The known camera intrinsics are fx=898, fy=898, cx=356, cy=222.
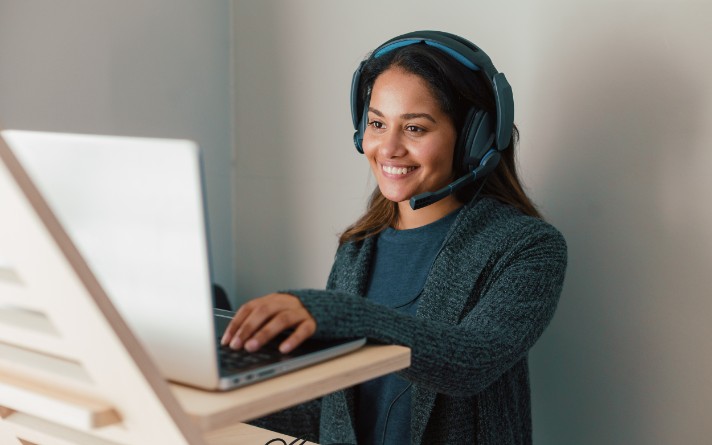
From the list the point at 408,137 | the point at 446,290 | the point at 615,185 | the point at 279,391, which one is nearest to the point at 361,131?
the point at 408,137

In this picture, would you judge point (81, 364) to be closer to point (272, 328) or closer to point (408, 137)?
point (272, 328)

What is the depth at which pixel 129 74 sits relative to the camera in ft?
7.02

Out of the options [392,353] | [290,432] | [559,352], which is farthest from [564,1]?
[392,353]

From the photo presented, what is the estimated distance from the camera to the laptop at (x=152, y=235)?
68cm

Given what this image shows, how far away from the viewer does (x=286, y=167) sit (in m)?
2.30

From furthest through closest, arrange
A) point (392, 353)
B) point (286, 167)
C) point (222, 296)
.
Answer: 1. point (286, 167)
2. point (222, 296)
3. point (392, 353)

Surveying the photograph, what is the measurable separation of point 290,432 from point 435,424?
0.96 ft

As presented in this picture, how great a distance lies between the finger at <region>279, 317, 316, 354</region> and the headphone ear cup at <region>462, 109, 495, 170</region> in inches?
29.3

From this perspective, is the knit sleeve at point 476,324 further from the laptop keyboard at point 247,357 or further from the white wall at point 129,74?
the white wall at point 129,74

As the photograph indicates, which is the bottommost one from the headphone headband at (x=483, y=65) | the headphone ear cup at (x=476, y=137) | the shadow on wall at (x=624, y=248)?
the shadow on wall at (x=624, y=248)

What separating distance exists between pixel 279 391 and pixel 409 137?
917 mm

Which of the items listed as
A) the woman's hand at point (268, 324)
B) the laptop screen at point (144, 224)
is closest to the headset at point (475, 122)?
the woman's hand at point (268, 324)

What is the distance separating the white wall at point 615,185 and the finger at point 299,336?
979mm

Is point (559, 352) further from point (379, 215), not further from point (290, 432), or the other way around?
point (290, 432)
